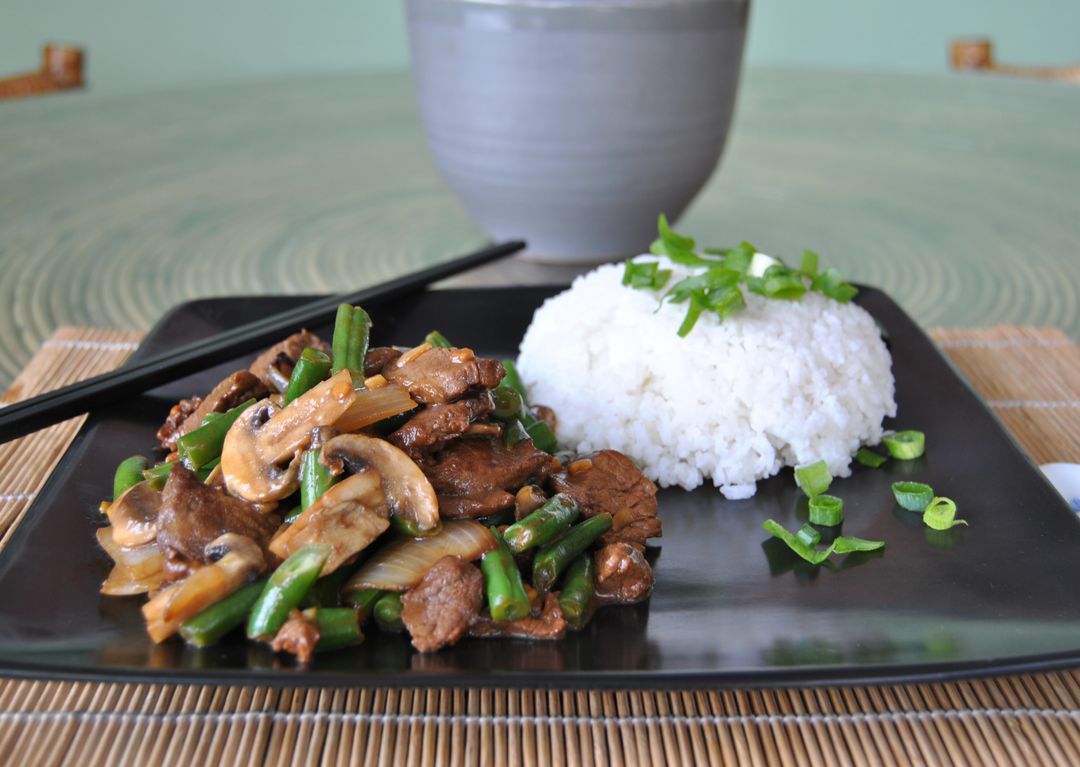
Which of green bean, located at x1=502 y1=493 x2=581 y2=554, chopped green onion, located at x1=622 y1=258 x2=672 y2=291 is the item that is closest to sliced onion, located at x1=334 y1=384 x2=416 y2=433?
green bean, located at x1=502 y1=493 x2=581 y2=554

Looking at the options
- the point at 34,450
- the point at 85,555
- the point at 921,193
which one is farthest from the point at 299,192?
the point at 85,555

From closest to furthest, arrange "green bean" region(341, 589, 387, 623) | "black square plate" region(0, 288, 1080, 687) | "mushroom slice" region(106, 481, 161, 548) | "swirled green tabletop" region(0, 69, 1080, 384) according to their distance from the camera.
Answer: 1. "black square plate" region(0, 288, 1080, 687)
2. "green bean" region(341, 589, 387, 623)
3. "mushroom slice" region(106, 481, 161, 548)
4. "swirled green tabletop" region(0, 69, 1080, 384)

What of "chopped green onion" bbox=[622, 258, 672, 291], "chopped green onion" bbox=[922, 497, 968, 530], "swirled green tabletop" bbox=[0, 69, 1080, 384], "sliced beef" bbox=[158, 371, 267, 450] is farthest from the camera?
"swirled green tabletop" bbox=[0, 69, 1080, 384]

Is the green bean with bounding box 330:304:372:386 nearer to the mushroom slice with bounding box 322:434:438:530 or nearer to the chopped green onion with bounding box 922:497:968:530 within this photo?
the mushroom slice with bounding box 322:434:438:530

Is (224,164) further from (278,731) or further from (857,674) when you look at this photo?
(857,674)

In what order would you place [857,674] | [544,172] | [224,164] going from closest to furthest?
[857,674] < [544,172] < [224,164]

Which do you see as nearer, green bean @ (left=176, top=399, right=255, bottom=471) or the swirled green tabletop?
green bean @ (left=176, top=399, right=255, bottom=471)

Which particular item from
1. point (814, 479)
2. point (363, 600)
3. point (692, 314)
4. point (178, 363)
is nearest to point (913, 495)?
point (814, 479)

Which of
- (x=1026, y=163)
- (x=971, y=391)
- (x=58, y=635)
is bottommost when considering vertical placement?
(x=1026, y=163)
